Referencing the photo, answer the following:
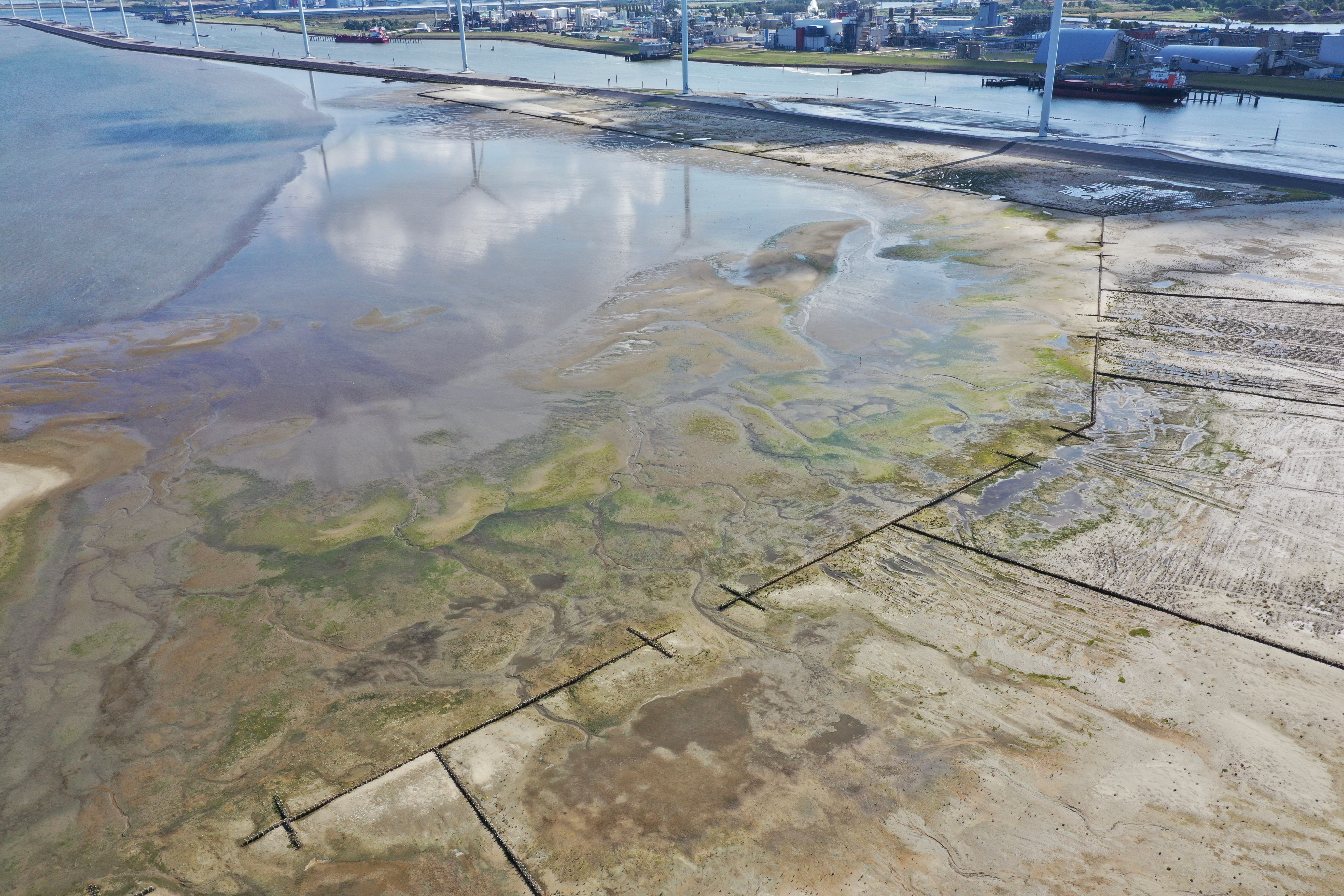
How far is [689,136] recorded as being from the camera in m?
40.1

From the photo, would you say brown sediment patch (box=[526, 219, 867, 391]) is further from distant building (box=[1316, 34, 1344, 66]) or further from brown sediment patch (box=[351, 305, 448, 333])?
distant building (box=[1316, 34, 1344, 66])

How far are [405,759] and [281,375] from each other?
33.6ft

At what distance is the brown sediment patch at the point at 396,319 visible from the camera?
18.3 meters

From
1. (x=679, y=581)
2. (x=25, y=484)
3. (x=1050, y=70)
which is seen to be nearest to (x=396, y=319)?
(x=25, y=484)

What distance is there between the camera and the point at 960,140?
1435 inches

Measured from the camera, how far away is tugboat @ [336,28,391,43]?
110 metres

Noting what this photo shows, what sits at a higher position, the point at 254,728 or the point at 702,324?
the point at 702,324

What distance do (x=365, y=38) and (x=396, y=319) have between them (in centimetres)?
10914

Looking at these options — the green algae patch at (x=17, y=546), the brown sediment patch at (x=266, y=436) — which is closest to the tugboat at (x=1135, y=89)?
the brown sediment patch at (x=266, y=436)

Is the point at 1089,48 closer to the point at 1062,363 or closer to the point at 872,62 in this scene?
the point at 872,62

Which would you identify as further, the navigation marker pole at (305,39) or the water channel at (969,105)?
the navigation marker pole at (305,39)

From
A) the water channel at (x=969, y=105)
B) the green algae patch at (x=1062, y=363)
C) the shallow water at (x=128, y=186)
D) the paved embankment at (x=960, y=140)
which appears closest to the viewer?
the green algae patch at (x=1062, y=363)

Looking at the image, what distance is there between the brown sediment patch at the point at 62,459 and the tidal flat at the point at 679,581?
0.31ft

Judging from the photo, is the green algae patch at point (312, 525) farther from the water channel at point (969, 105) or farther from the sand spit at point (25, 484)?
the water channel at point (969, 105)
